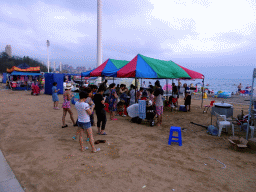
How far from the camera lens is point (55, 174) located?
3.25 m

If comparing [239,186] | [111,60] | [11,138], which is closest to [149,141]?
[239,186]

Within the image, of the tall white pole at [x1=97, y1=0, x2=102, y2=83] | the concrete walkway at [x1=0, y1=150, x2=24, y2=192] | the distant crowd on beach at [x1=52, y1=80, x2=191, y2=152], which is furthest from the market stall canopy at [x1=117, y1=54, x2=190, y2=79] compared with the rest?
the tall white pole at [x1=97, y1=0, x2=102, y2=83]

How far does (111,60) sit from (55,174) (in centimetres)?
887

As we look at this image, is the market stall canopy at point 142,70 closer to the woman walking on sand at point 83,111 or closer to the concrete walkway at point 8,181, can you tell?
the woman walking on sand at point 83,111

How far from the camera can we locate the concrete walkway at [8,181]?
9.08ft

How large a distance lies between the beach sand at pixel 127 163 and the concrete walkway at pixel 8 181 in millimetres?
109

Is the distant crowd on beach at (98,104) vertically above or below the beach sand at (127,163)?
above

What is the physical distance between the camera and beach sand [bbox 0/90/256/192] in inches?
119

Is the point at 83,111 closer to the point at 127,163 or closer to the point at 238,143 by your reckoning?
the point at 127,163

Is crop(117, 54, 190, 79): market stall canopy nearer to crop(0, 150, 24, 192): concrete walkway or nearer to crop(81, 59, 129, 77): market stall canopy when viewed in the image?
crop(81, 59, 129, 77): market stall canopy

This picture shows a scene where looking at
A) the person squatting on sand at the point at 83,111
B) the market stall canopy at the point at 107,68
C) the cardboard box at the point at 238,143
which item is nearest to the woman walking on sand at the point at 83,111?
the person squatting on sand at the point at 83,111

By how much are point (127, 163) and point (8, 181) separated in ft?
7.30

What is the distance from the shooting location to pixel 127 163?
12.3 feet

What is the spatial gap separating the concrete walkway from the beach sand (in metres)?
0.11
